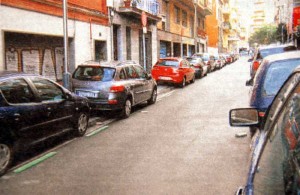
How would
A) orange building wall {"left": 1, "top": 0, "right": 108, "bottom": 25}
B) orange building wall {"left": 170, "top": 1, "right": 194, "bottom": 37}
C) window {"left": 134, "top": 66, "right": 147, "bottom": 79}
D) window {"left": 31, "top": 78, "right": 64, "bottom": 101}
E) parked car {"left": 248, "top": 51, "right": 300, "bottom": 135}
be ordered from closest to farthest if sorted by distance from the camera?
parked car {"left": 248, "top": 51, "right": 300, "bottom": 135} → window {"left": 31, "top": 78, "right": 64, "bottom": 101} → window {"left": 134, "top": 66, "right": 147, "bottom": 79} → orange building wall {"left": 1, "top": 0, "right": 108, "bottom": 25} → orange building wall {"left": 170, "top": 1, "right": 194, "bottom": 37}

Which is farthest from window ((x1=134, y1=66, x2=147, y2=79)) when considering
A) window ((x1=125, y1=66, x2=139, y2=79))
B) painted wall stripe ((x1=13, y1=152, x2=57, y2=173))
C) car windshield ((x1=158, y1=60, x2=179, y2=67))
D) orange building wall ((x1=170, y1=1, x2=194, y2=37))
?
orange building wall ((x1=170, y1=1, x2=194, y2=37))

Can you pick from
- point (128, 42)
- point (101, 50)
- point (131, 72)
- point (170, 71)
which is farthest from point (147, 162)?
point (128, 42)

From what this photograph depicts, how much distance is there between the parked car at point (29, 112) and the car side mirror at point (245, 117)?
12.5 ft

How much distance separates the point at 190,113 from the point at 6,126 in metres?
6.84

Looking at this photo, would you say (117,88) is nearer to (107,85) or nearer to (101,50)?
(107,85)

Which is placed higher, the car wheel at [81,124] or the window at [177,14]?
the window at [177,14]

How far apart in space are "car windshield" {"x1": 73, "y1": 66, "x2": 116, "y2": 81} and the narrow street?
4.09 feet

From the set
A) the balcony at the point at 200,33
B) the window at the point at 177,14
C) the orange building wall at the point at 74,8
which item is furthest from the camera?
the balcony at the point at 200,33

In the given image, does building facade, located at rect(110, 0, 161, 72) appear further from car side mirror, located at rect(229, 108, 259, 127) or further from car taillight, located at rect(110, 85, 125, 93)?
car side mirror, located at rect(229, 108, 259, 127)

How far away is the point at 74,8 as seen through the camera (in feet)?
56.4

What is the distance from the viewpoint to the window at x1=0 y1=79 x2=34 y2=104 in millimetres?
6469

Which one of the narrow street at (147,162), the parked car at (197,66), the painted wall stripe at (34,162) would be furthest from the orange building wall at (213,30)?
the painted wall stripe at (34,162)

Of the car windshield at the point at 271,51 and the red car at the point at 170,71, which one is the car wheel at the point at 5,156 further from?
the red car at the point at 170,71

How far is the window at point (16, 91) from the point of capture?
21.2 feet
